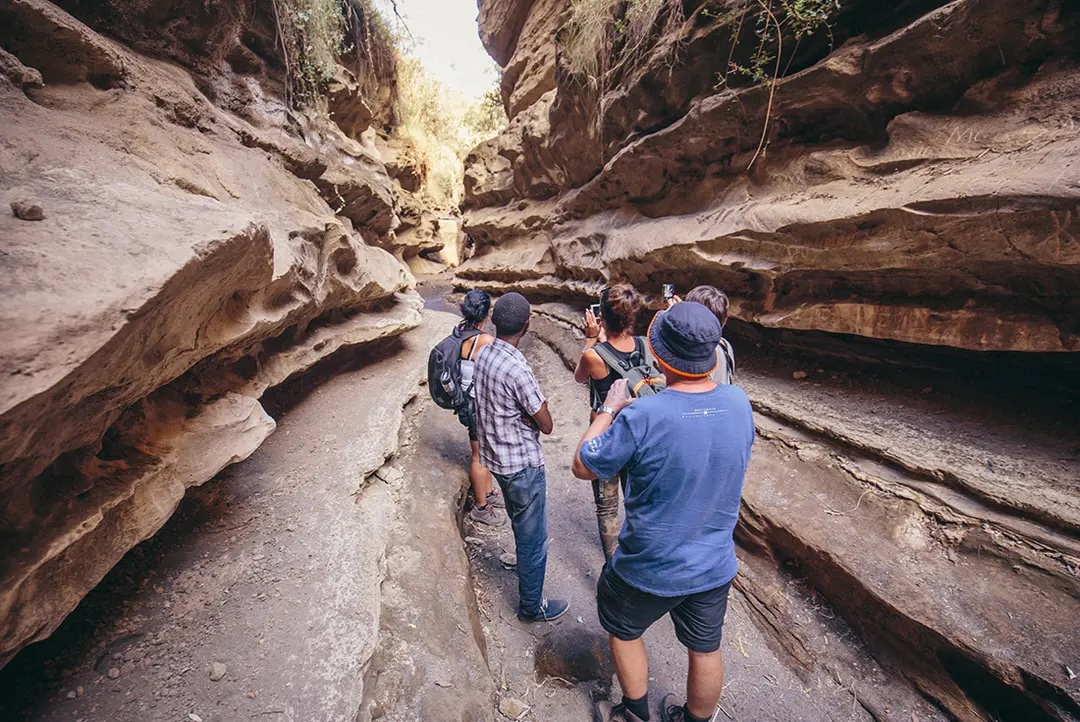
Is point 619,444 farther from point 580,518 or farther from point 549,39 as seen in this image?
point 549,39

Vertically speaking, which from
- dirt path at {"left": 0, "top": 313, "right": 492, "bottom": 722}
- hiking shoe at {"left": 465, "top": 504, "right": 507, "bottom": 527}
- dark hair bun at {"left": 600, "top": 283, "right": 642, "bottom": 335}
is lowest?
hiking shoe at {"left": 465, "top": 504, "right": 507, "bottom": 527}

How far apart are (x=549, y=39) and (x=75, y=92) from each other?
9.60 metres

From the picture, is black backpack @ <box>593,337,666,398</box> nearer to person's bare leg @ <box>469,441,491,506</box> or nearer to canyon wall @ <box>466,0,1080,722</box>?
person's bare leg @ <box>469,441,491,506</box>

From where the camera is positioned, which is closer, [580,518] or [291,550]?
[291,550]

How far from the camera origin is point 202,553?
237 centimetres

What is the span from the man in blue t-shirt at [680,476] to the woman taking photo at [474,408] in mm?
1291

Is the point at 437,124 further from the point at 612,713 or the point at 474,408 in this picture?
the point at 612,713

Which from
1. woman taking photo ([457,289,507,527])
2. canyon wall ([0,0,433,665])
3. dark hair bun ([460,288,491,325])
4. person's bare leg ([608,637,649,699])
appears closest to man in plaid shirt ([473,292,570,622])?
woman taking photo ([457,289,507,527])

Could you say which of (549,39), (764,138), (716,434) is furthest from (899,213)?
(549,39)

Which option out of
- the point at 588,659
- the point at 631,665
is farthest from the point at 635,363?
the point at 588,659

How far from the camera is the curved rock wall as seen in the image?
2.61 metres

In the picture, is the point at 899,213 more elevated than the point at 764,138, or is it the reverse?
the point at 764,138

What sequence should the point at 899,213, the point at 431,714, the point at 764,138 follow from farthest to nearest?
the point at 764,138
the point at 899,213
the point at 431,714

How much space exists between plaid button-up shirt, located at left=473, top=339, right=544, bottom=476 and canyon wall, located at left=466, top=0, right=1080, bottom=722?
204cm
